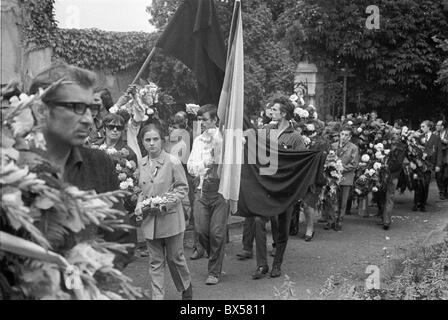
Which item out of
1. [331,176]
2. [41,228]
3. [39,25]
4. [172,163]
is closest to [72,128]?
[41,228]

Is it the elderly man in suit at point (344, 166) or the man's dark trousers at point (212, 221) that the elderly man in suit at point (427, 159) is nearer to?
the elderly man in suit at point (344, 166)

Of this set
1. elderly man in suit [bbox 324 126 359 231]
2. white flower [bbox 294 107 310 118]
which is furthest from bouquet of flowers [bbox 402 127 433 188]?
white flower [bbox 294 107 310 118]

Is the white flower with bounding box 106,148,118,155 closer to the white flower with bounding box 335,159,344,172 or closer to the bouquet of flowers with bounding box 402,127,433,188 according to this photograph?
the white flower with bounding box 335,159,344,172

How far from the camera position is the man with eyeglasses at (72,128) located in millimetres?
2762

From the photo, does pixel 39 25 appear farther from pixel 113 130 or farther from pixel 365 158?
pixel 365 158

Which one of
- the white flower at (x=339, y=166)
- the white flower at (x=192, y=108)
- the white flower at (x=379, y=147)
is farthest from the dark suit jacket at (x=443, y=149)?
the white flower at (x=192, y=108)

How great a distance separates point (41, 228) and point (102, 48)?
13.0 meters

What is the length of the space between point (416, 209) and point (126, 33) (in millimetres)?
7832

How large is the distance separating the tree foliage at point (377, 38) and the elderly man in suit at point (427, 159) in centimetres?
269

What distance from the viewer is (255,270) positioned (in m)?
7.72

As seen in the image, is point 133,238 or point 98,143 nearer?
point 133,238

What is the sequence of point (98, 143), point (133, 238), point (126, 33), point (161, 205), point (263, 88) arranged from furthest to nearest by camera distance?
point (263, 88), point (126, 33), point (98, 143), point (161, 205), point (133, 238)

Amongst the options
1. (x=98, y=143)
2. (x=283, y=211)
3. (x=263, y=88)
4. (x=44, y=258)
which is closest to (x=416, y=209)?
(x=263, y=88)

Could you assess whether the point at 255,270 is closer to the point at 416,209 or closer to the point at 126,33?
the point at 416,209
